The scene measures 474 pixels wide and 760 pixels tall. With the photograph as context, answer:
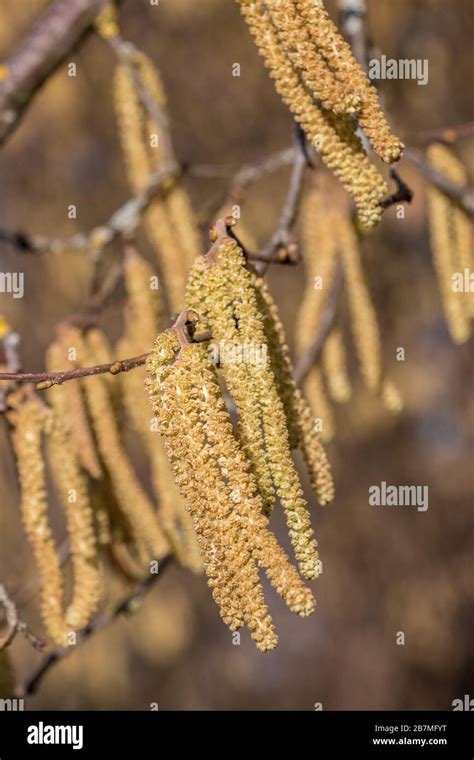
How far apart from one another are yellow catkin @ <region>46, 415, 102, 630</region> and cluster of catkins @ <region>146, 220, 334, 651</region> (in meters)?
0.47

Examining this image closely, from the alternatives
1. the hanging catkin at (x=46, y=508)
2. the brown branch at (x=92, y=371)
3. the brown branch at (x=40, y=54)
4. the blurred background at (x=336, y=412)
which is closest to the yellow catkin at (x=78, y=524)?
the hanging catkin at (x=46, y=508)

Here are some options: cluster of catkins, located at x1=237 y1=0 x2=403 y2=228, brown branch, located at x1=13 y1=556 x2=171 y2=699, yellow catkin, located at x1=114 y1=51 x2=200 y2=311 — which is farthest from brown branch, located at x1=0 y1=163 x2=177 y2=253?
Answer: cluster of catkins, located at x1=237 y1=0 x2=403 y2=228

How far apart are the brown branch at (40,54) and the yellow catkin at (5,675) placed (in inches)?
39.9

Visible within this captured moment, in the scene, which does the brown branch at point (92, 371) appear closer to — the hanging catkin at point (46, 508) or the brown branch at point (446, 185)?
the hanging catkin at point (46, 508)

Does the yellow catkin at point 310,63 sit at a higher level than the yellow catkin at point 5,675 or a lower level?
higher

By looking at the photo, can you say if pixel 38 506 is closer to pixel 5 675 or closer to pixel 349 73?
pixel 5 675

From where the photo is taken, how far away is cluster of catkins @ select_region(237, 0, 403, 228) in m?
1.02

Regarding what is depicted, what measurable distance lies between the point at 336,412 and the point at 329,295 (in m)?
2.94

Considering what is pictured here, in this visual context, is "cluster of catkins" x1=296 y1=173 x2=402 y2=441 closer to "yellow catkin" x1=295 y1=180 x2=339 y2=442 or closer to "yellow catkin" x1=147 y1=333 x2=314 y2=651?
"yellow catkin" x1=295 y1=180 x2=339 y2=442

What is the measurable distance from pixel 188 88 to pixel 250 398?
12.8 feet

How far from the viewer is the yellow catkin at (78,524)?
1.39m

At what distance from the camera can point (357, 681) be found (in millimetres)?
5473

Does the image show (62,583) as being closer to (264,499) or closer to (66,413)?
(66,413)

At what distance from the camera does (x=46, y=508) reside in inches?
55.4
